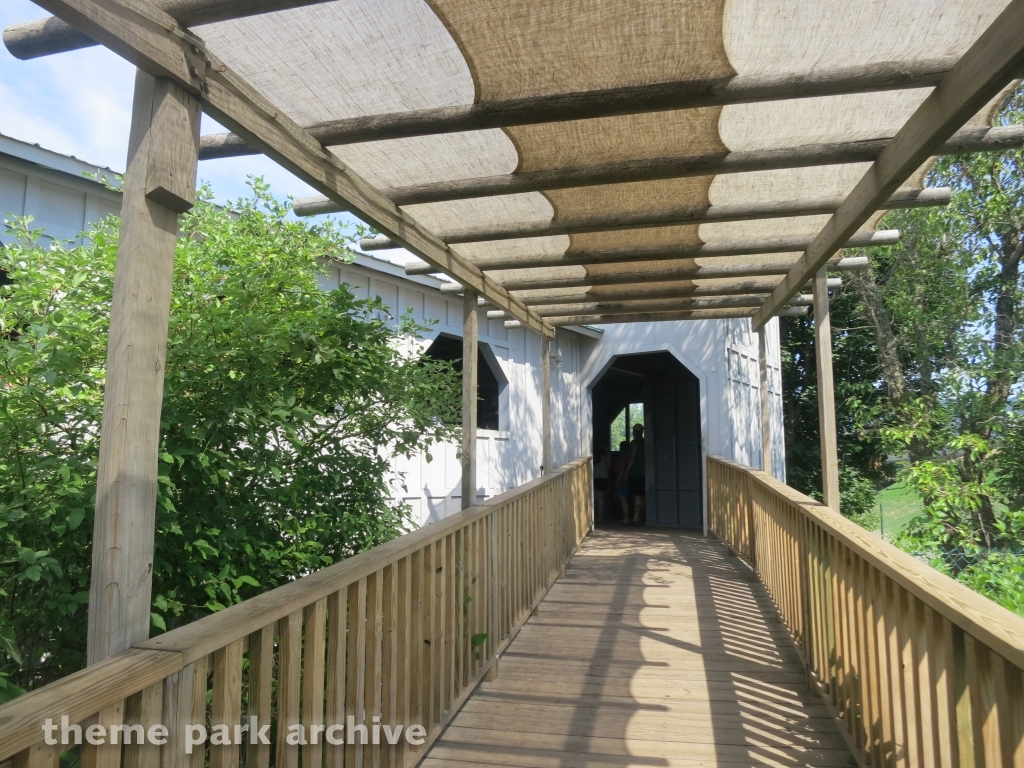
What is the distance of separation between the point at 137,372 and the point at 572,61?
159cm

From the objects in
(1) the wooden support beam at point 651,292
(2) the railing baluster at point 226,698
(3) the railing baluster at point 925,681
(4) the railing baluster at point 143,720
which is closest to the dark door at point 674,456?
(1) the wooden support beam at point 651,292

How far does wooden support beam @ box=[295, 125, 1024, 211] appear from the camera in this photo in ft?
8.69

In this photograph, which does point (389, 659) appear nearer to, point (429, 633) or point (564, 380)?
point (429, 633)

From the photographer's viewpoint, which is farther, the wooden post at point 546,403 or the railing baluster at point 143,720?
the wooden post at point 546,403

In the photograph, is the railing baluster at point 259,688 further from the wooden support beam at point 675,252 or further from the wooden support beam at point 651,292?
the wooden support beam at point 651,292

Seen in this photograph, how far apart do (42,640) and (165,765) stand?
133cm

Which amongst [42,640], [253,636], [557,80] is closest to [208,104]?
[557,80]

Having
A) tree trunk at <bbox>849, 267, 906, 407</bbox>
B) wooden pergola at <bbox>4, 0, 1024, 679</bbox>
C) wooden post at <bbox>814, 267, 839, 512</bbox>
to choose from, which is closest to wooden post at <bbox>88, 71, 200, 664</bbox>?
wooden pergola at <bbox>4, 0, 1024, 679</bbox>

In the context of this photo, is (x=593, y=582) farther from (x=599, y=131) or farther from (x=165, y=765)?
(x=165, y=765)

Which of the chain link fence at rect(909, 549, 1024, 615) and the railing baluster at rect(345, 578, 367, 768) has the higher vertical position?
the railing baluster at rect(345, 578, 367, 768)

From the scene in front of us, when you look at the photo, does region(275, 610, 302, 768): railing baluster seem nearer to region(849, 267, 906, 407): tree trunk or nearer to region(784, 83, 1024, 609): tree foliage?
region(784, 83, 1024, 609): tree foliage

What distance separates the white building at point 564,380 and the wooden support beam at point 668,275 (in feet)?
2.87

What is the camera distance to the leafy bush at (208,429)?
2244mm

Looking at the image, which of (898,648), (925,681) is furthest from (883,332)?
(925,681)
